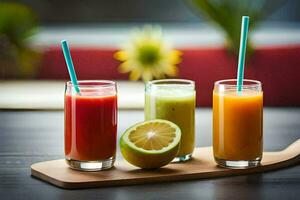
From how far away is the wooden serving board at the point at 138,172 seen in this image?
1401 millimetres

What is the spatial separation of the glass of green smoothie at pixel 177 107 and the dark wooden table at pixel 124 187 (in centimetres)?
18

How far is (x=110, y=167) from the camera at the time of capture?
1.53 m

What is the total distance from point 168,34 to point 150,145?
3.24 meters

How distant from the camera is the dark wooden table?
1314 mm

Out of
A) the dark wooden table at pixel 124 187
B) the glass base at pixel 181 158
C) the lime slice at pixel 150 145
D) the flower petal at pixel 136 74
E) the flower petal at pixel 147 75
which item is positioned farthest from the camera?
the flower petal at pixel 136 74

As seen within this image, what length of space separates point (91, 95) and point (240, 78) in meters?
0.32

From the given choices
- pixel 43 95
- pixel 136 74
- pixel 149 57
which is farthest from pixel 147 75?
pixel 43 95

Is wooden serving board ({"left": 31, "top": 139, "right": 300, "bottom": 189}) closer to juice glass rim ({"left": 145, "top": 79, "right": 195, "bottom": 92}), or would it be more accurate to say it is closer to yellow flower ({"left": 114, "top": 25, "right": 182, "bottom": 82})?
juice glass rim ({"left": 145, "top": 79, "right": 195, "bottom": 92})

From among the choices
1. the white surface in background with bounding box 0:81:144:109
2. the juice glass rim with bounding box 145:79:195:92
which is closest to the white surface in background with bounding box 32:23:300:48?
the white surface in background with bounding box 0:81:144:109

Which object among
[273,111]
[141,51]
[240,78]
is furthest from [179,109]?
[141,51]

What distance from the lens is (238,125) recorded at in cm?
151

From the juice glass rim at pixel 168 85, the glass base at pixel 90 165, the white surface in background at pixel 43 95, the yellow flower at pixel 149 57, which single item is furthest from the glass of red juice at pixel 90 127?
the yellow flower at pixel 149 57

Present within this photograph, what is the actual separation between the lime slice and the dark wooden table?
3.3 inches

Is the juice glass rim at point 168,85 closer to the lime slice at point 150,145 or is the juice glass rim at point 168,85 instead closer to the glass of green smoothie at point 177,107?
the glass of green smoothie at point 177,107
